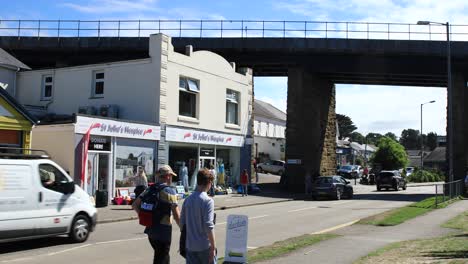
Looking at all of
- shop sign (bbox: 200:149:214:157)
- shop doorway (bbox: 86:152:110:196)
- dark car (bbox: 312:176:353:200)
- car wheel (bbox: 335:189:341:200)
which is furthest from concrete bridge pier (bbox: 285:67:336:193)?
shop doorway (bbox: 86:152:110:196)

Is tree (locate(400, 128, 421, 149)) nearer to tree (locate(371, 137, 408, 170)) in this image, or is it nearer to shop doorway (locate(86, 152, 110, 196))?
tree (locate(371, 137, 408, 170))

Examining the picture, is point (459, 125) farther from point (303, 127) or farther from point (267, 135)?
point (267, 135)

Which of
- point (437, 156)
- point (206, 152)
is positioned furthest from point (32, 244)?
point (437, 156)

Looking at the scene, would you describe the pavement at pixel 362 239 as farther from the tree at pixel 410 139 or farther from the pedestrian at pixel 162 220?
the tree at pixel 410 139

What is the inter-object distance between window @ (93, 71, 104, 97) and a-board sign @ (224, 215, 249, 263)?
22.1 meters

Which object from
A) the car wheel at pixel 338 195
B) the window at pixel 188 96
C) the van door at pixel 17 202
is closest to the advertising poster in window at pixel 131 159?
the window at pixel 188 96

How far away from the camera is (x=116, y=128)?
2341 cm

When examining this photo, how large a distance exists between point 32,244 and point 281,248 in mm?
5897

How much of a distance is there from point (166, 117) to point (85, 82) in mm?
5035

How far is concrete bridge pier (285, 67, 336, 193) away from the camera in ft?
124

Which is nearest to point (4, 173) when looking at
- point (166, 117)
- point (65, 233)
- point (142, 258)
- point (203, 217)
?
point (65, 233)

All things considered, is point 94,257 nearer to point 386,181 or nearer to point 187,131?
point 187,131

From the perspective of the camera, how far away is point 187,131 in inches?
1111

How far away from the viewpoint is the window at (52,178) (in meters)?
11.9
